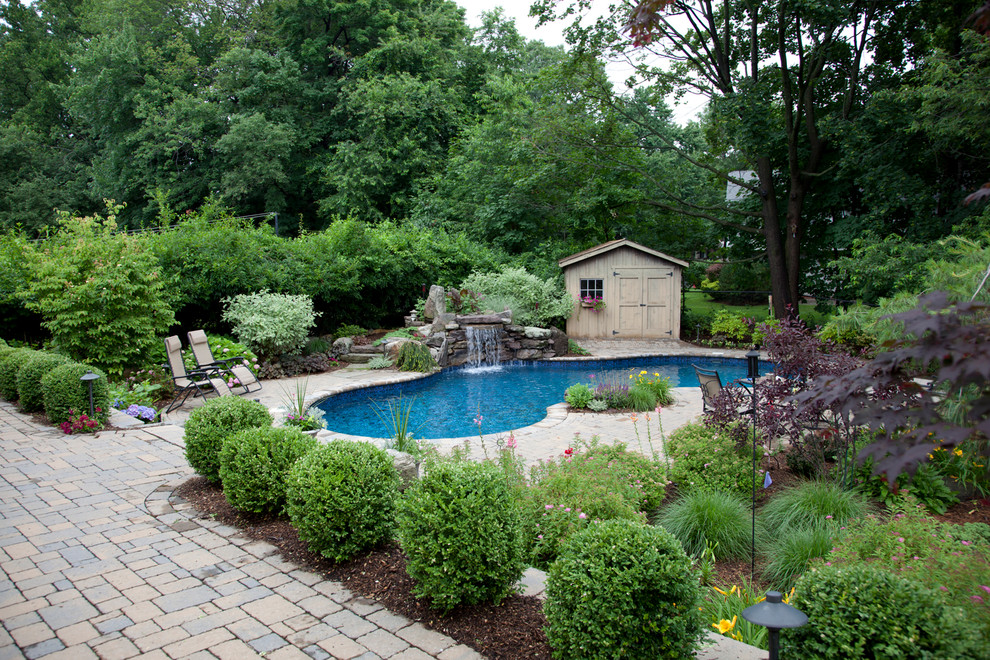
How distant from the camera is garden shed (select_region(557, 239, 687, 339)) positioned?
46.2ft

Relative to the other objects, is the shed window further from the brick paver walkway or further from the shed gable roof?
the brick paver walkway

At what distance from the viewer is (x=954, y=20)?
10.6 meters

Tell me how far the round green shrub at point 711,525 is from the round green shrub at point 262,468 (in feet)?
7.77

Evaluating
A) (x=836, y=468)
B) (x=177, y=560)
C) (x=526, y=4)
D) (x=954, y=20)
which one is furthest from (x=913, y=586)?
(x=526, y=4)

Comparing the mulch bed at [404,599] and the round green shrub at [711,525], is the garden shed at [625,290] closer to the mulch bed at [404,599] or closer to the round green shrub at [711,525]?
the round green shrub at [711,525]

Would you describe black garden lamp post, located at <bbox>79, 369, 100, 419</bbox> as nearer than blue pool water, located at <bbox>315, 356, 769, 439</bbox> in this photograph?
Yes

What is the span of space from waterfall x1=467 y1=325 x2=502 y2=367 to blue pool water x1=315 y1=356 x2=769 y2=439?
0.30 metres

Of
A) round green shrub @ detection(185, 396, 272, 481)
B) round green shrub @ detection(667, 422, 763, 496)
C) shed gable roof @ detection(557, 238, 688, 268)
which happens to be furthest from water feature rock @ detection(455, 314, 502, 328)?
round green shrub @ detection(667, 422, 763, 496)

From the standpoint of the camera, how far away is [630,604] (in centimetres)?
218

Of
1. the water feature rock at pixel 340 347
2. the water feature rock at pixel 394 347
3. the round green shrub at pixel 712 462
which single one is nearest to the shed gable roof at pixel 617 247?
the water feature rock at pixel 394 347

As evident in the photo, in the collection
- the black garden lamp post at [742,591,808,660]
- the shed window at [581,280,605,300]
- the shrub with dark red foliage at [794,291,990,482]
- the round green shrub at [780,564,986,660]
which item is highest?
the shed window at [581,280,605,300]

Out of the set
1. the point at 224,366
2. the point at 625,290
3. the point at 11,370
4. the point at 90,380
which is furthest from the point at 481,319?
the point at 11,370

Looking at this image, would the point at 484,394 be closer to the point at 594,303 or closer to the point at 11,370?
the point at 594,303

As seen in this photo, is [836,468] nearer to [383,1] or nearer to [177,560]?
[177,560]
